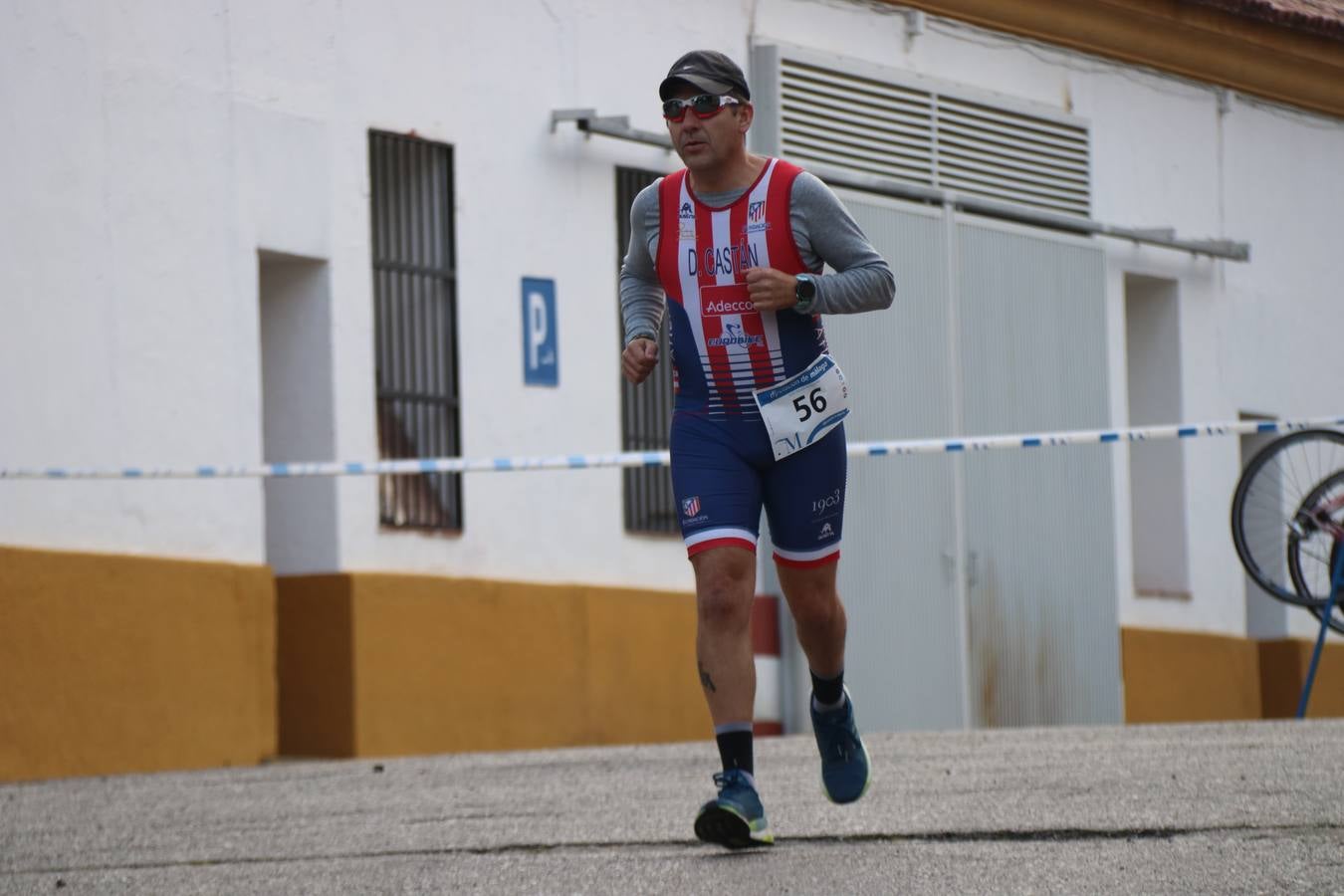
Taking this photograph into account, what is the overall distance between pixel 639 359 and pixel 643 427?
918 centimetres

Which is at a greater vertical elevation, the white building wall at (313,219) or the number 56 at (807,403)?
the white building wall at (313,219)

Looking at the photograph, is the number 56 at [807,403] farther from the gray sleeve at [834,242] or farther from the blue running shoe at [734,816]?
the blue running shoe at [734,816]

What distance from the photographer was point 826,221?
661 cm

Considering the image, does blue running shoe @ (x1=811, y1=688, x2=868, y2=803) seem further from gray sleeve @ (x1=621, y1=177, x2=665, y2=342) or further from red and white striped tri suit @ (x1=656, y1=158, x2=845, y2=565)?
gray sleeve @ (x1=621, y1=177, x2=665, y2=342)

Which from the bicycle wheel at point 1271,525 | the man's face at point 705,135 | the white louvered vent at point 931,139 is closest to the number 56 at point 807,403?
the man's face at point 705,135

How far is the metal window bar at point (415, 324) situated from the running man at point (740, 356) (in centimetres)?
721

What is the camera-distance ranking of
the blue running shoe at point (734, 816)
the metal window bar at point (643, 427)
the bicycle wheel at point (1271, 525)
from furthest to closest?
the metal window bar at point (643, 427) → the bicycle wheel at point (1271, 525) → the blue running shoe at point (734, 816)

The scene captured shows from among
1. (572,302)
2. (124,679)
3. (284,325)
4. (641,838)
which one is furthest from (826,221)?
(572,302)

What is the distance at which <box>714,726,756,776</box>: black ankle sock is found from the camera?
648cm

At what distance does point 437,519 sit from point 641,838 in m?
7.37

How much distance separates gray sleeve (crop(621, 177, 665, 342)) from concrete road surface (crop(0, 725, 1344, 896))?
4.51 feet

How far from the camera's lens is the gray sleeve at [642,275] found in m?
6.81

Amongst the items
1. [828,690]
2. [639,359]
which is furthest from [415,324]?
[639,359]

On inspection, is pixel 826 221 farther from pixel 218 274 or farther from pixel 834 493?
pixel 218 274
